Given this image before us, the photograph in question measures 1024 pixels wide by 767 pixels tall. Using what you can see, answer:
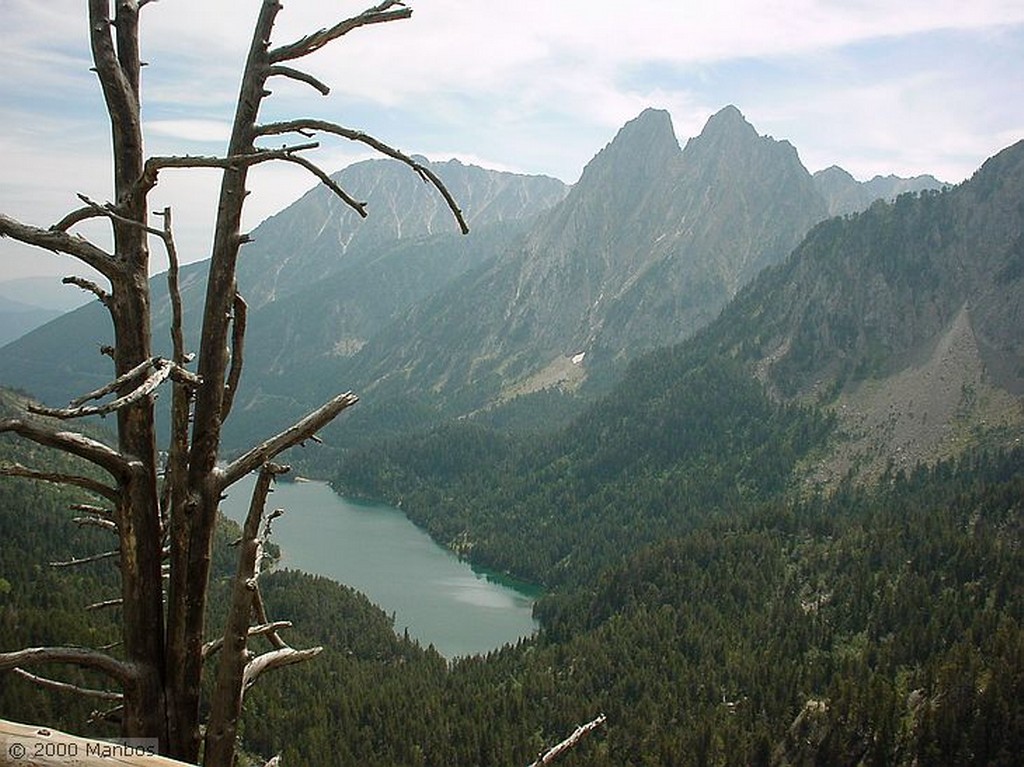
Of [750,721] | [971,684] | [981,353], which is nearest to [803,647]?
[750,721]

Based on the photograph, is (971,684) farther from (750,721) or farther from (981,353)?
(981,353)

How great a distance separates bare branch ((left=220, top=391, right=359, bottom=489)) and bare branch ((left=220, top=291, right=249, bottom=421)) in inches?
13.7

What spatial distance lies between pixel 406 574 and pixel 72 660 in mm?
136491

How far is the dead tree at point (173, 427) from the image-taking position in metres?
5.57

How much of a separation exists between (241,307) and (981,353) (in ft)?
547

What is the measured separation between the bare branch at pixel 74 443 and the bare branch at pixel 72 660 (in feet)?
3.75

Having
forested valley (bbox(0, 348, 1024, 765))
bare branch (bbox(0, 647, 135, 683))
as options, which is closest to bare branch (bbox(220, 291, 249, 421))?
bare branch (bbox(0, 647, 135, 683))

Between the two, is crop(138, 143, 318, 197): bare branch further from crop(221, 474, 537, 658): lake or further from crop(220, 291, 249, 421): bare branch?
crop(221, 474, 537, 658): lake

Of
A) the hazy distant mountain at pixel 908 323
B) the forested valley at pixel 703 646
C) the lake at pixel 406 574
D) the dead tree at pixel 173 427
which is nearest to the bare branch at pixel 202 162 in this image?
the dead tree at pixel 173 427

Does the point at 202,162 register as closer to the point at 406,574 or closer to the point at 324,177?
the point at 324,177

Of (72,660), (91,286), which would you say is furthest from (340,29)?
(72,660)

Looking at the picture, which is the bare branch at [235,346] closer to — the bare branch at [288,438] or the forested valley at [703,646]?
the bare branch at [288,438]

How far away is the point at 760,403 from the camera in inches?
6713

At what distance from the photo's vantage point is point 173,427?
19.5ft
